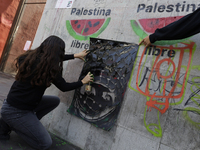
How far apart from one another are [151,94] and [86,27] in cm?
167

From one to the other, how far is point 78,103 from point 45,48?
107 centimetres

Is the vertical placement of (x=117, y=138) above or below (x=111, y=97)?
below

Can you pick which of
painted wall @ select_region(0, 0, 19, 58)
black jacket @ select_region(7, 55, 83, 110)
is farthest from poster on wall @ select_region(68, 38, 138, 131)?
painted wall @ select_region(0, 0, 19, 58)

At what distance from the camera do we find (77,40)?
2.80m

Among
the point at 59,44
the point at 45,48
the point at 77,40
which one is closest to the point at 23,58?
the point at 45,48

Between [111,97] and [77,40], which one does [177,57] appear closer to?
[111,97]

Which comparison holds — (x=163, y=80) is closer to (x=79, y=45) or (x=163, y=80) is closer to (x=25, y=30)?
(x=79, y=45)

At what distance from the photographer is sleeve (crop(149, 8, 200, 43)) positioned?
1.66 metres

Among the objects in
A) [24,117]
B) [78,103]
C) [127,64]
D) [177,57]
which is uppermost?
[177,57]

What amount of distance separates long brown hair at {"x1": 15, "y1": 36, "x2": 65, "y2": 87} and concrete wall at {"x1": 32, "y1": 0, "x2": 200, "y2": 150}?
0.80 metres

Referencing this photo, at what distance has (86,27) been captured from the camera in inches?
108

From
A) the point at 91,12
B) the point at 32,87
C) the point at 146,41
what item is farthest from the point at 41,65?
the point at 91,12

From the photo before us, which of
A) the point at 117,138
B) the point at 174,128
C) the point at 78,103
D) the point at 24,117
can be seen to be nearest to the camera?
the point at 174,128

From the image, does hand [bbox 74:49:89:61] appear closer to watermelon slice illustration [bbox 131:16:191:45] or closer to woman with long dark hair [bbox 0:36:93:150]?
woman with long dark hair [bbox 0:36:93:150]
